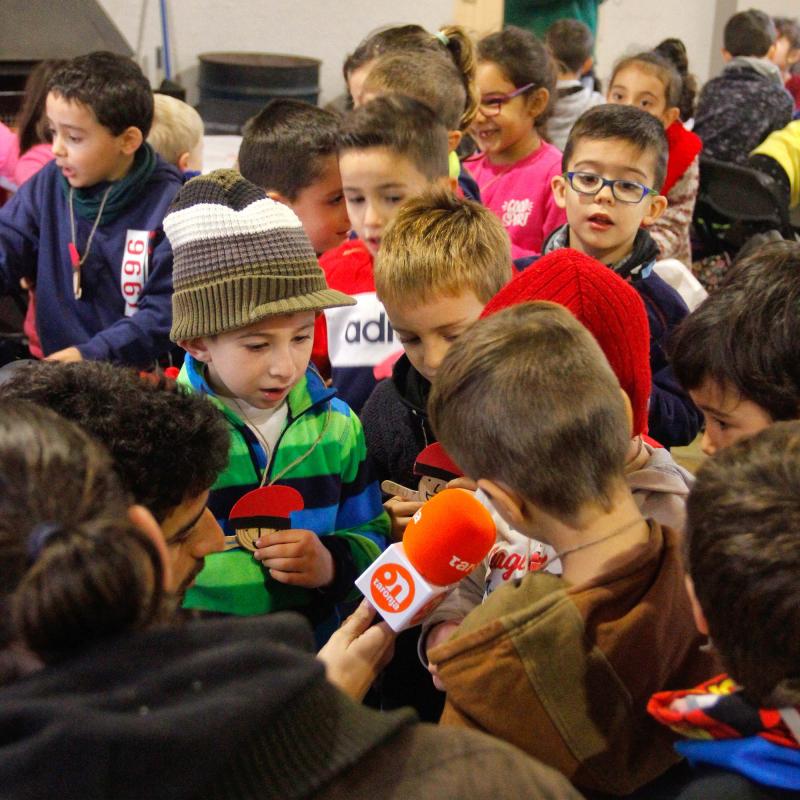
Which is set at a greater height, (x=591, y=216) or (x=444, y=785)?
(x=591, y=216)

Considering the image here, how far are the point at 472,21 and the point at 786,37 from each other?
2.28 metres

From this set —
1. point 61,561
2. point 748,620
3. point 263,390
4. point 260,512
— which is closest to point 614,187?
point 263,390

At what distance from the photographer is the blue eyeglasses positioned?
8.22ft

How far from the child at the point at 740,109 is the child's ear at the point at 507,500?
13.6 feet

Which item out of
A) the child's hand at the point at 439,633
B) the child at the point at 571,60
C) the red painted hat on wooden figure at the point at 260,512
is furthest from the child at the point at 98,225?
the child at the point at 571,60

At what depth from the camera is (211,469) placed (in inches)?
53.8

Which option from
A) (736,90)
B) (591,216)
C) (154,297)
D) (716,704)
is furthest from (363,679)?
(736,90)

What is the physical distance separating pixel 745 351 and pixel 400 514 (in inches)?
27.6

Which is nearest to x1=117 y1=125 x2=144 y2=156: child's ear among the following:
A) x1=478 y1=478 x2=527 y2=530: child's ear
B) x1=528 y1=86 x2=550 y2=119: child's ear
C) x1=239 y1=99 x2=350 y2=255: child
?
x1=239 y1=99 x2=350 y2=255: child

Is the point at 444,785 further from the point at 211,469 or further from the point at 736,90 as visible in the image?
the point at 736,90

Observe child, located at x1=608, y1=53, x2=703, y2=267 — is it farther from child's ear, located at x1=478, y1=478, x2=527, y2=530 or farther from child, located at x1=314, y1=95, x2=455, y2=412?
child's ear, located at x1=478, y1=478, x2=527, y2=530

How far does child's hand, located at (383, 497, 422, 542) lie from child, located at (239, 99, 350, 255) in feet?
3.50

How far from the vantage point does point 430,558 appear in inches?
52.7

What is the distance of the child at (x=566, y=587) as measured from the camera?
1127 millimetres
